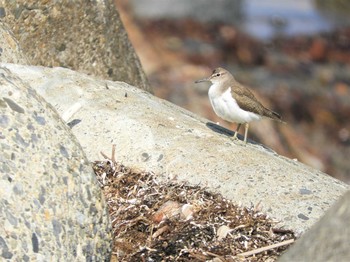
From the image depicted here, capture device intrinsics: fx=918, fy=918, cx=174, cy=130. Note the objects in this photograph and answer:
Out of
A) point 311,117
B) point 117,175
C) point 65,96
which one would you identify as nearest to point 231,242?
point 117,175

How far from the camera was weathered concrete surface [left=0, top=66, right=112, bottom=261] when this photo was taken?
4.89 meters

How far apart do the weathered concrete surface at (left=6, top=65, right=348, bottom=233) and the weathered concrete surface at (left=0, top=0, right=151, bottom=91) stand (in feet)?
2.90

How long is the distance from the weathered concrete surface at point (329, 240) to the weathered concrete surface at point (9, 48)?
177 inches

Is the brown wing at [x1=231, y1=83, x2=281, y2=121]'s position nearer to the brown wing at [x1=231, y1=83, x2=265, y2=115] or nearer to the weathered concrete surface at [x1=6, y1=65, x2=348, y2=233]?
the brown wing at [x1=231, y1=83, x2=265, y2=115]

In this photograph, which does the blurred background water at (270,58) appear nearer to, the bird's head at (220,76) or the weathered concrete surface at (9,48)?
the bird's head at (220,76)

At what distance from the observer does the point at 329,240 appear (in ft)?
13.6

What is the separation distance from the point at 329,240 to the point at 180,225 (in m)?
2.16

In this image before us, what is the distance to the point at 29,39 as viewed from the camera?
882 centimetres

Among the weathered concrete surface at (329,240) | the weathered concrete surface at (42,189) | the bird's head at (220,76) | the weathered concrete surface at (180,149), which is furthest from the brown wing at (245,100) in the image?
the weathered concrete surface at (329,240)

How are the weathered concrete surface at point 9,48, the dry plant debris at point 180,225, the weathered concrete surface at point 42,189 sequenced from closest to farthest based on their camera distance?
the weathered concrete surface at point 42,189 → the dry plant debris at point 180,225 → the weathered concrete surface at point 9,48

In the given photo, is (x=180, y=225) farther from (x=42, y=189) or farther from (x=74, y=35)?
(x=74, y=35)

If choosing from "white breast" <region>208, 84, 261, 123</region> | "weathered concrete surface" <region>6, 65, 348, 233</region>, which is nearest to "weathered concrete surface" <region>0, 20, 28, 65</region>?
"weathered concrete surface" <region>6, 65, 348, 233</region>

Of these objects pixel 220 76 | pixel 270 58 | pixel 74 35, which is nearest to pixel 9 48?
pixel 74 35

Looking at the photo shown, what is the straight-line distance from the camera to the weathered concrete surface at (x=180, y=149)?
261 inches
